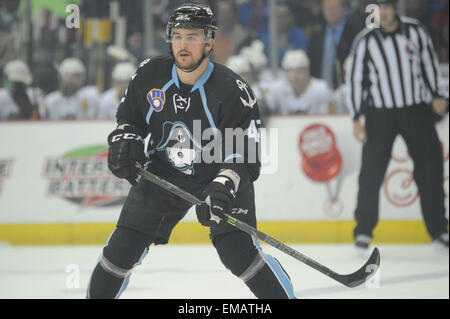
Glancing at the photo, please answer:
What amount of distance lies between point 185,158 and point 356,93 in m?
2.99

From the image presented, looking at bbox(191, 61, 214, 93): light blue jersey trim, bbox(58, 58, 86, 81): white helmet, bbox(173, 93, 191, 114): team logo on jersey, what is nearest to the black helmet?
bbox(191, 61, 214, 93): light blue jersey trim

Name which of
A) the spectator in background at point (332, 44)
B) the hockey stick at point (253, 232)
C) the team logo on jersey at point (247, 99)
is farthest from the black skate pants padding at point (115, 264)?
the spectator in background at point (332, 44)

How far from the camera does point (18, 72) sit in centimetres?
652

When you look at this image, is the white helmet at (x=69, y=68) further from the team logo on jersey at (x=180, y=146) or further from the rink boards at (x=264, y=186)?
the team logo on jersey at (x=180, y=146)

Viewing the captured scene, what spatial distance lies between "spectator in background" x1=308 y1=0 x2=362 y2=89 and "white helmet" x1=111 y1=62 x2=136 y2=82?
1385 mm

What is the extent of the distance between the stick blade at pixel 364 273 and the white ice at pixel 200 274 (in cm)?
96

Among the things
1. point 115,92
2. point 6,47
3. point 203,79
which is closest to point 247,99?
point 203,79

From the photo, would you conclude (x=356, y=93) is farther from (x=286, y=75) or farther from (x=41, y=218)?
(x=41, y=218)

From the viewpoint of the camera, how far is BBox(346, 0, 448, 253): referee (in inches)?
220

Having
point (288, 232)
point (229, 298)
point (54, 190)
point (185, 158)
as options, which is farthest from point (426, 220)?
point (185, 158)

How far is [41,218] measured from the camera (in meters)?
6.06

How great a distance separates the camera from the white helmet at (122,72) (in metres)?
6.59

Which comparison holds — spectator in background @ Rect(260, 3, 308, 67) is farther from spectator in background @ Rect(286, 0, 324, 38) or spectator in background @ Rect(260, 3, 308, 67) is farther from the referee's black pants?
the referee's black pants
